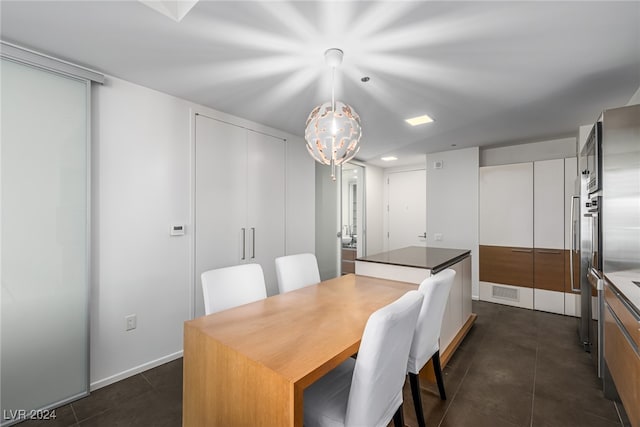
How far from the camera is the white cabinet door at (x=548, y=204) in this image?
3766 millimetres

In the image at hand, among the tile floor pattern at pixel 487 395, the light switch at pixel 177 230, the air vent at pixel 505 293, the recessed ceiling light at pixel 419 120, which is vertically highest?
the recessed ceiling light at pixel 419 120

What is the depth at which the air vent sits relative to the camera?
160 inches

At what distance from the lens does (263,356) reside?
115cm

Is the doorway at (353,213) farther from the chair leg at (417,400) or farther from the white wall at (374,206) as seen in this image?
the chair leg at (417,400)

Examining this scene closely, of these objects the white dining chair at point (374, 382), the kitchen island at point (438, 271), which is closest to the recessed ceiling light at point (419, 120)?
the kitchen island at point (438, 271)

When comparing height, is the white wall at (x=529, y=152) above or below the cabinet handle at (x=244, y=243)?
above

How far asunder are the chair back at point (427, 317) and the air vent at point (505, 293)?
3.05 meters

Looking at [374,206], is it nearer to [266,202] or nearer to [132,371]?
[266,202]

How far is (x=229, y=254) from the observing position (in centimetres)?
307

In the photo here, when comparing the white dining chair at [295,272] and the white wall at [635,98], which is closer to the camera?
the white dining chair at [295,272]

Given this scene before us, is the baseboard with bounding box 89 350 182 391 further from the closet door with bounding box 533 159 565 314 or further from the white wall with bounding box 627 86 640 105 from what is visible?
the white wall with bounding box 627 86 640 105

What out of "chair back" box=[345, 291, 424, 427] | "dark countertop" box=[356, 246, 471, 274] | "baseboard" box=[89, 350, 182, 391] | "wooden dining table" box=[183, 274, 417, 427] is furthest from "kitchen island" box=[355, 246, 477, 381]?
"baseboard" box=[89, 350, 182, 391]

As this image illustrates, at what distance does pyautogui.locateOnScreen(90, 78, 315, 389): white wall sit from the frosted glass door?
117mm

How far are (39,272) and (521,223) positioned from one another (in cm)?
519
